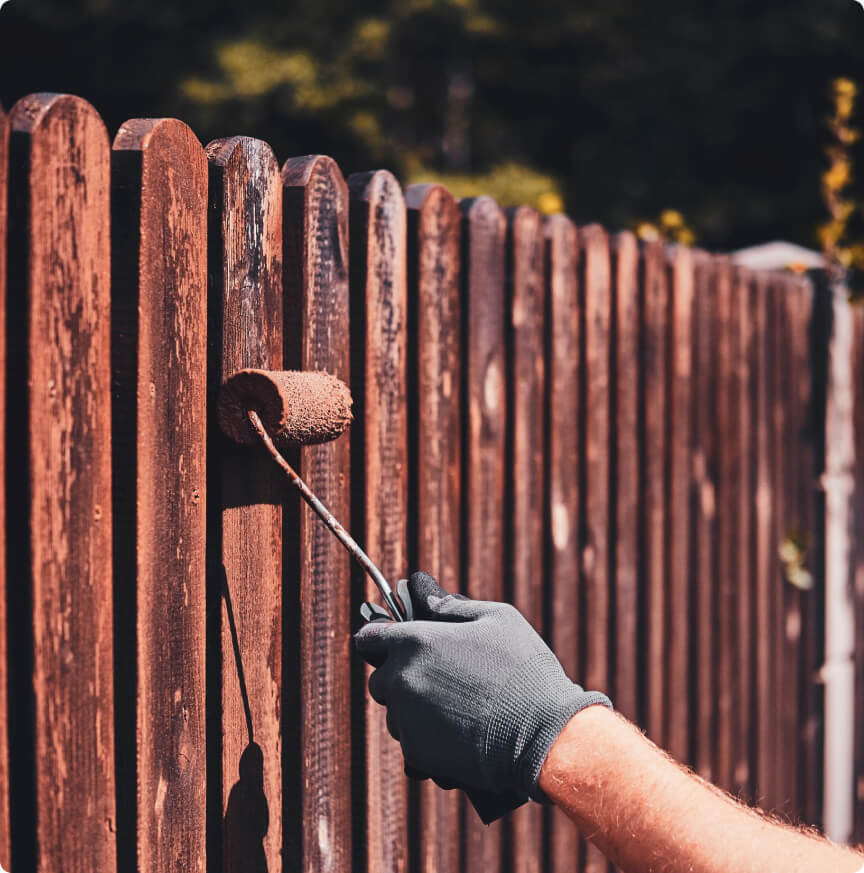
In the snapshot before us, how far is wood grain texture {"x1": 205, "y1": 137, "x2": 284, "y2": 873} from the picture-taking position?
1599 mm

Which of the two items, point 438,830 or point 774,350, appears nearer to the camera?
point 438,830

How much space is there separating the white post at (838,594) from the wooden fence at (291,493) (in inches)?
40.7

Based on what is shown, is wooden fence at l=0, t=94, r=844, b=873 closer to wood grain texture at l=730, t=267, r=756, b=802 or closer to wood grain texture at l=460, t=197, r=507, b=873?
wood grain texture at l=460, t=197, r=507, b=873

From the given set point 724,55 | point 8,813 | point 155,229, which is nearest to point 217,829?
point 8,813

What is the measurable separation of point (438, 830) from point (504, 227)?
1.42m

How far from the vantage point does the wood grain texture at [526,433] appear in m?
2.39

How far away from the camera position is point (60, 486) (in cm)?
134

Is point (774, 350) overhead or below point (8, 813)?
overhead

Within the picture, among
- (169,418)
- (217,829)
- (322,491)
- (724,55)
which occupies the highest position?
(724,55)

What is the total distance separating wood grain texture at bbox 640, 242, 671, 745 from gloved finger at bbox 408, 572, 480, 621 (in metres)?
1.47

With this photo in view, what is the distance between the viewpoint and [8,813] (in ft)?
4.38

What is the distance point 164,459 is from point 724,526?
2.39 metres

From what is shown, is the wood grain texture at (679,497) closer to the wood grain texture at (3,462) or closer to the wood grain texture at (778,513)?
the wood grain texture at (778,513)

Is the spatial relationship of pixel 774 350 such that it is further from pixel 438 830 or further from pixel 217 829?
pixel 217 829
